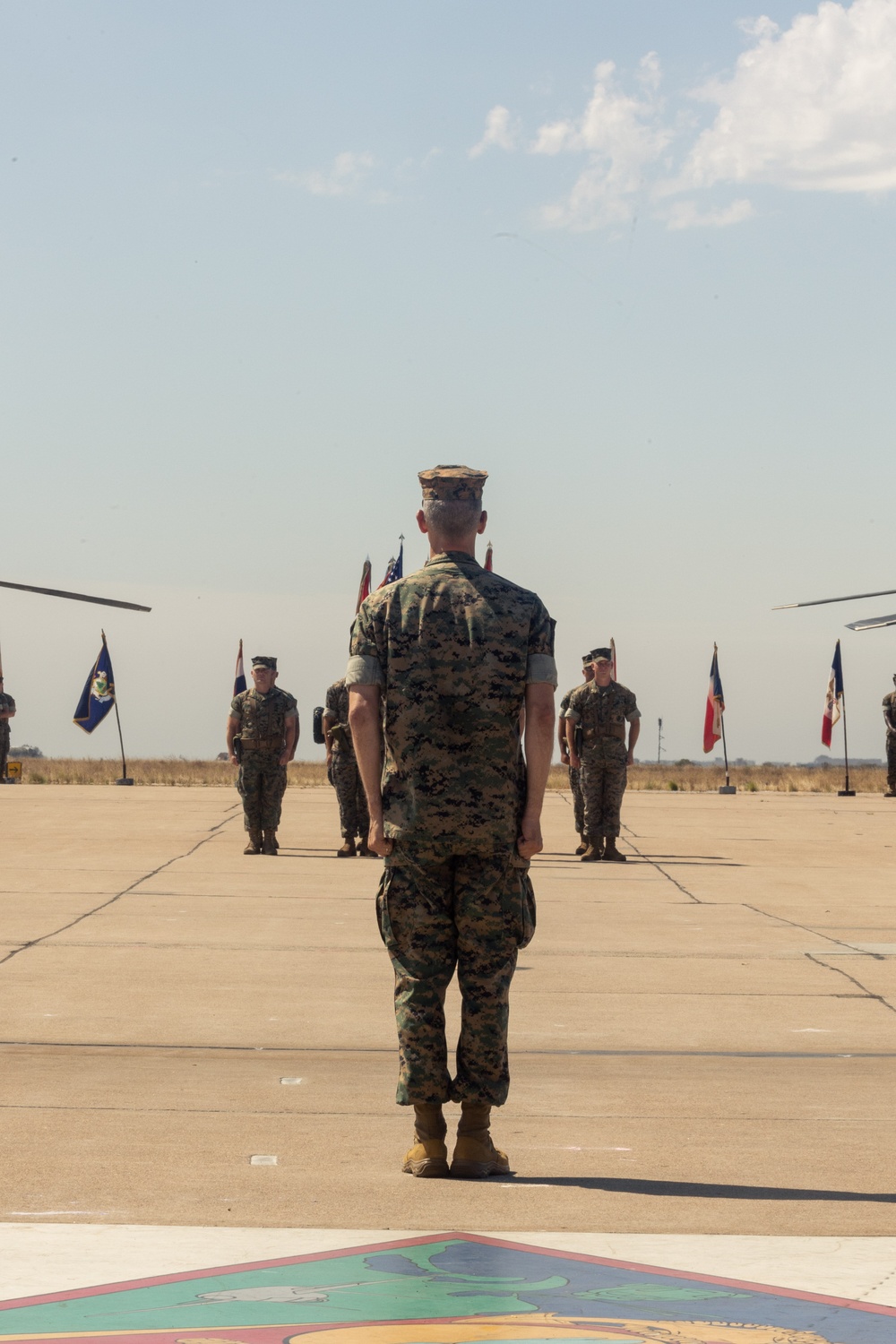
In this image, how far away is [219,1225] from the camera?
394 centimetres

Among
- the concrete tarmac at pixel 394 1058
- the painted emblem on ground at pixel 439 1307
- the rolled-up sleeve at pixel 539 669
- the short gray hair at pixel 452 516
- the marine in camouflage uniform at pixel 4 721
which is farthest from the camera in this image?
the marine in camouflage uniform at pixel 4 721

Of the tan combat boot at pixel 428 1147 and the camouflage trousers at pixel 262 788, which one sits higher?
the camouflage trousers at pixel 262 788

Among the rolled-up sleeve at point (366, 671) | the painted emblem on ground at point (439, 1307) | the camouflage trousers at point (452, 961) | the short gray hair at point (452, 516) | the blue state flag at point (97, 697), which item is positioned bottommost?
the painted emblem on ground at point (439, 1307)

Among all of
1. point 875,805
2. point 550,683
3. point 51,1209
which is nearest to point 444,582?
point 550,683

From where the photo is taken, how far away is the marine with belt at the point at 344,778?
15656 millimetres

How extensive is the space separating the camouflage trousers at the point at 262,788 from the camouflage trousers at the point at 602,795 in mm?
2926

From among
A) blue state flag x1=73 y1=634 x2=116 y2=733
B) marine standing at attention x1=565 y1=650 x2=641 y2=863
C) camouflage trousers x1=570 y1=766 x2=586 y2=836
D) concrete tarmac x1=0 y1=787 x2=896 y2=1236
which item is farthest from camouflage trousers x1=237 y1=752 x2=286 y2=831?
blue state flag x1=73 y1=634 x2=116 y2=733

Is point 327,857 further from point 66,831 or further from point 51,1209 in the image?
point 51,1209

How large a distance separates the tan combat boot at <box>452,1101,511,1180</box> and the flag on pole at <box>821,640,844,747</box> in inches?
Result: 1182

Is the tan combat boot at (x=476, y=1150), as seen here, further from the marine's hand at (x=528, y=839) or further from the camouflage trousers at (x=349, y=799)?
the camouflage trousers at (x=349, y=799)

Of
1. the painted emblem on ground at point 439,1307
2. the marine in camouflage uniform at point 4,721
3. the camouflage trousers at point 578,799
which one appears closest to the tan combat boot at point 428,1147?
the painted emblem on ground at point 439,1307

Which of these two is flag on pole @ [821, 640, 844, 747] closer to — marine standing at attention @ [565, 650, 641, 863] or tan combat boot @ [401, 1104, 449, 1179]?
marine standing at attention @ [565, 650, 641, 863]

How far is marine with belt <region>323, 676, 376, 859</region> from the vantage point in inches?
616

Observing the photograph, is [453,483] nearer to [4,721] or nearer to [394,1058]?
[394,1058]
